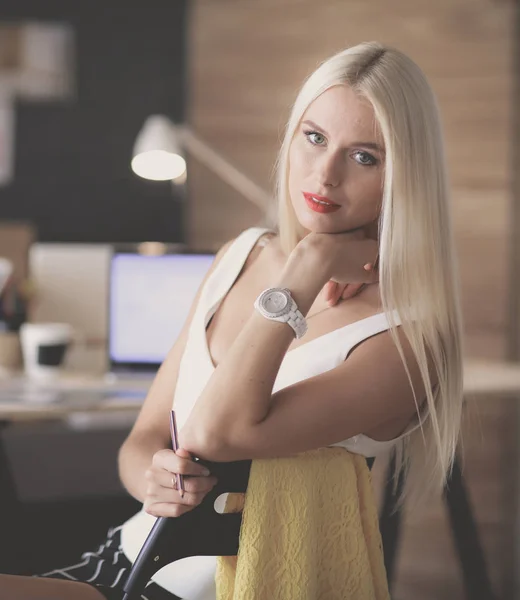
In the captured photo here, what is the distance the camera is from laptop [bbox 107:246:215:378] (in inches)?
90.0

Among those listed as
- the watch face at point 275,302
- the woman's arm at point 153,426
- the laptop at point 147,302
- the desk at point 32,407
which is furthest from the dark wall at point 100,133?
the watch face at point 275,302

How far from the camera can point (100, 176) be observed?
14.2ft

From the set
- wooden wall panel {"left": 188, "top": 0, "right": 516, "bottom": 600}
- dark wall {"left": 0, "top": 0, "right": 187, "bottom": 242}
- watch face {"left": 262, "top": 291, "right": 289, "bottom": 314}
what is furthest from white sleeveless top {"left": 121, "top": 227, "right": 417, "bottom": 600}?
dark wall {"left": 0, "top": 0, "right": 187, "bottom": 242}

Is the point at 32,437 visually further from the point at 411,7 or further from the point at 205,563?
the point at 411,7

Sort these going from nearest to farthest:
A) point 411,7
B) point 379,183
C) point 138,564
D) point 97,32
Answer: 1. point 138,564
2. point 379,183
3. point 411,7
4. point 97,32

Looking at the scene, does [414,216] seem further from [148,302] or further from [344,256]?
[148,302]

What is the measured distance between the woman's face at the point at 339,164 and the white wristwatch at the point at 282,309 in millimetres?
137

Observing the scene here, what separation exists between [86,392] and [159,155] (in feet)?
3.13

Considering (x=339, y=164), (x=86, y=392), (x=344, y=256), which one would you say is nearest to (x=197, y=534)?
(x=344, y=256)

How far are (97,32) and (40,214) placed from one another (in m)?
0.99

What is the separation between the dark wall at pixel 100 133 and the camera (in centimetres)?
432

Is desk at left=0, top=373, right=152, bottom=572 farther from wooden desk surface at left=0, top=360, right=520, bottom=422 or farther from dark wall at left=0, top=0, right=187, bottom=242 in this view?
dark wall at left=0, top=0, right=187, bottom=242

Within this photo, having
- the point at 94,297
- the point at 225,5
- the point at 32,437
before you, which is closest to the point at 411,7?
the point at 225,5

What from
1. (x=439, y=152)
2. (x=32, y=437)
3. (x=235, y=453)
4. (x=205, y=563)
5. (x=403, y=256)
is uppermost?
(x=439, y=152)
